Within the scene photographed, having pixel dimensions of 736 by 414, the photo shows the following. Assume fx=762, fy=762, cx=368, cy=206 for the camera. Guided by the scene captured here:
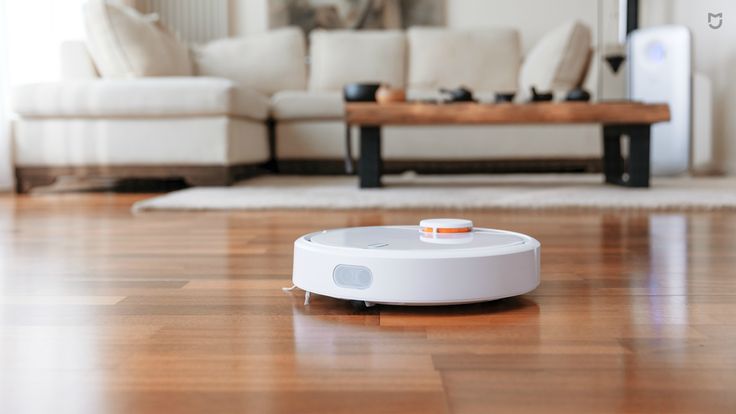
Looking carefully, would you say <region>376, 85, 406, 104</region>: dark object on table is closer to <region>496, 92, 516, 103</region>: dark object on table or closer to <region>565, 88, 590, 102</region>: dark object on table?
<region>496, 92, 516, 103</region>: dark object on table

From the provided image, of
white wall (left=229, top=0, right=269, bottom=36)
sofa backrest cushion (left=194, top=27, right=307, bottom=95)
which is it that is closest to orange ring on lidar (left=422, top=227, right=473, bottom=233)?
sofa backrest cushion (left=194, top=27, right=307, bottom=95)

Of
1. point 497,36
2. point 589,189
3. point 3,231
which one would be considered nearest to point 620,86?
point 497,36

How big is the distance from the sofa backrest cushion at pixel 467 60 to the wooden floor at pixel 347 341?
317 cm

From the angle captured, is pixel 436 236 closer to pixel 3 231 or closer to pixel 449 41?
pixel 3 231

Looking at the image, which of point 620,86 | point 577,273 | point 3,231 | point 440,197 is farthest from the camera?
point 620,86

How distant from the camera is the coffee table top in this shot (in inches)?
101

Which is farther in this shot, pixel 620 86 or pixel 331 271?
pixel 620 86

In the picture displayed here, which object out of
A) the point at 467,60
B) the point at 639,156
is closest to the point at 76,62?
the point at 467,60

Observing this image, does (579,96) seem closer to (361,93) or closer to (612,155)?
(612,155)

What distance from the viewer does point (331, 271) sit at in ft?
2.40

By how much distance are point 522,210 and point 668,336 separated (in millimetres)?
1371

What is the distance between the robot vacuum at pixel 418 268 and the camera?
69 centimetres

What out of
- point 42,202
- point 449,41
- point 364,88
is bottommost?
point 42,202

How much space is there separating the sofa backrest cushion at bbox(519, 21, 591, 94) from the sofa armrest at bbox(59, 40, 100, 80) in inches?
85.3
